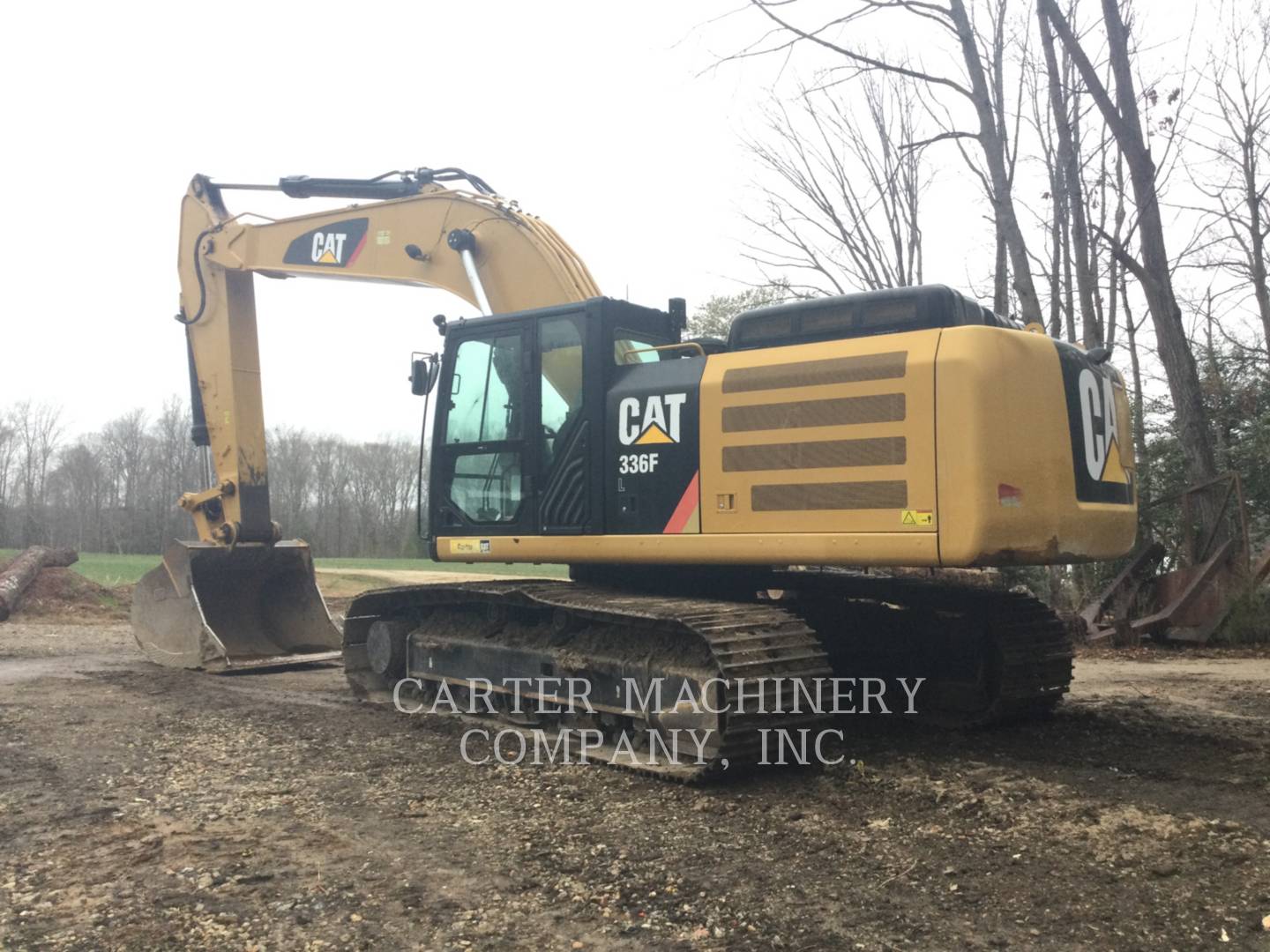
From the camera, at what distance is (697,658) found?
6125 mm

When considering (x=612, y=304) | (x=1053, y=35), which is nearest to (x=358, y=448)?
(x=1053, y=35)

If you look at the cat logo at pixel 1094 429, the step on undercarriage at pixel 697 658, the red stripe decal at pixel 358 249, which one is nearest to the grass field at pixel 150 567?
the red stripe decal at pixel 358 249

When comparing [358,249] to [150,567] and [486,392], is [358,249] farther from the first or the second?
[150,567]

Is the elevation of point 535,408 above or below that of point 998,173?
below

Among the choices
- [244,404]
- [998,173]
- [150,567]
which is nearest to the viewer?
[244,404]

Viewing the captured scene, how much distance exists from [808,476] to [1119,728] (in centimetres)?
276

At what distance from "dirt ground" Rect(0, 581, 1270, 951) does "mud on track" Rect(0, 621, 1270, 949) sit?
0.05ft

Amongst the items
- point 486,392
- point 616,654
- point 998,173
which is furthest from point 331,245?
point 998,173

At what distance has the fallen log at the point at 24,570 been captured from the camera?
52.7 feet

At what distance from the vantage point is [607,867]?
14.7 feet

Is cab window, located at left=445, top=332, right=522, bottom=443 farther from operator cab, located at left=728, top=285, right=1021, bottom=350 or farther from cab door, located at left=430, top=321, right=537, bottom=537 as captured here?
operator cab, located at left=728, top=285, right=1021, bottom=350

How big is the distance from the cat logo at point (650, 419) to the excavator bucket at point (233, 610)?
487cm

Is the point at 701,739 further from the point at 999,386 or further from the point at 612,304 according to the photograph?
the point at 612,304

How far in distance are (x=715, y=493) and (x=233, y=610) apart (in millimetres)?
6149
